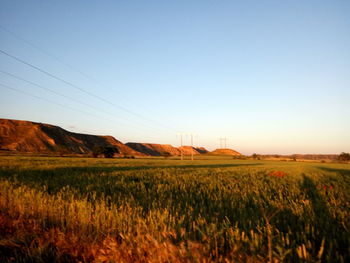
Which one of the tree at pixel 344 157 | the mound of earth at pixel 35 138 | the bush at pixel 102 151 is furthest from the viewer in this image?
the tree at pixel 344 157

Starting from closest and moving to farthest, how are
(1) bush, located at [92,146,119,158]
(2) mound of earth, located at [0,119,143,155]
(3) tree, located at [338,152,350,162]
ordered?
(1) bush, located at [92,146,119,158], (2) mound of earth, located at [0,119,143,155], (3) tree, located at [338,152,350,162]

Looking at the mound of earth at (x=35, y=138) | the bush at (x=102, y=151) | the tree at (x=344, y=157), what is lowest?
the tree at (x=344, y=157)


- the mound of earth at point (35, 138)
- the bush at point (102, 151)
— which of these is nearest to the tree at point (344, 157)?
the bush at point (102, 151)

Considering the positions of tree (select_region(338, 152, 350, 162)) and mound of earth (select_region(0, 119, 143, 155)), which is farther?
tree (select_region(338, 152, 350, 162))

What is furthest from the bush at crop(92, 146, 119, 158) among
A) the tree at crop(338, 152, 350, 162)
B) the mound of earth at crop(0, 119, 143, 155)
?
the tree at crop(338, 152, 350, 162)

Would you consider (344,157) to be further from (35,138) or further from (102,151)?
(35,138)

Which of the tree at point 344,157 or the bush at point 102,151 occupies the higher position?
the bush at point 102,151

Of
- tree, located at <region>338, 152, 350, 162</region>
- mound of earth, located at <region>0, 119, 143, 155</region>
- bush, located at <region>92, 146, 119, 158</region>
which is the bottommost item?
tree, located at <region>338, 152, 350, 162</region>

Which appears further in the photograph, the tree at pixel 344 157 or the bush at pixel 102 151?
the tree at pixel 344 157

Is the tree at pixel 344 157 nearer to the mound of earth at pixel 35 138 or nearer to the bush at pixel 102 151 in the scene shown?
the bush at pixel 102 151

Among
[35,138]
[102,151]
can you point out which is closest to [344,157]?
[102,151]

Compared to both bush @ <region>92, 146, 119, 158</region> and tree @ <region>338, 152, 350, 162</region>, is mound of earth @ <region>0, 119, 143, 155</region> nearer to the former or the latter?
bush @ <region>92, 146, 119, 158</region>

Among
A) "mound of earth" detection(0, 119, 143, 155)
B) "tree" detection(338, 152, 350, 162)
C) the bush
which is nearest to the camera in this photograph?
the bush

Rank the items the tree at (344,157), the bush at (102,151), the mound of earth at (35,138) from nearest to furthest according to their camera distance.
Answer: the bush at (102,151) → the mound of earth at (35,138) → the tree at (344,157)
